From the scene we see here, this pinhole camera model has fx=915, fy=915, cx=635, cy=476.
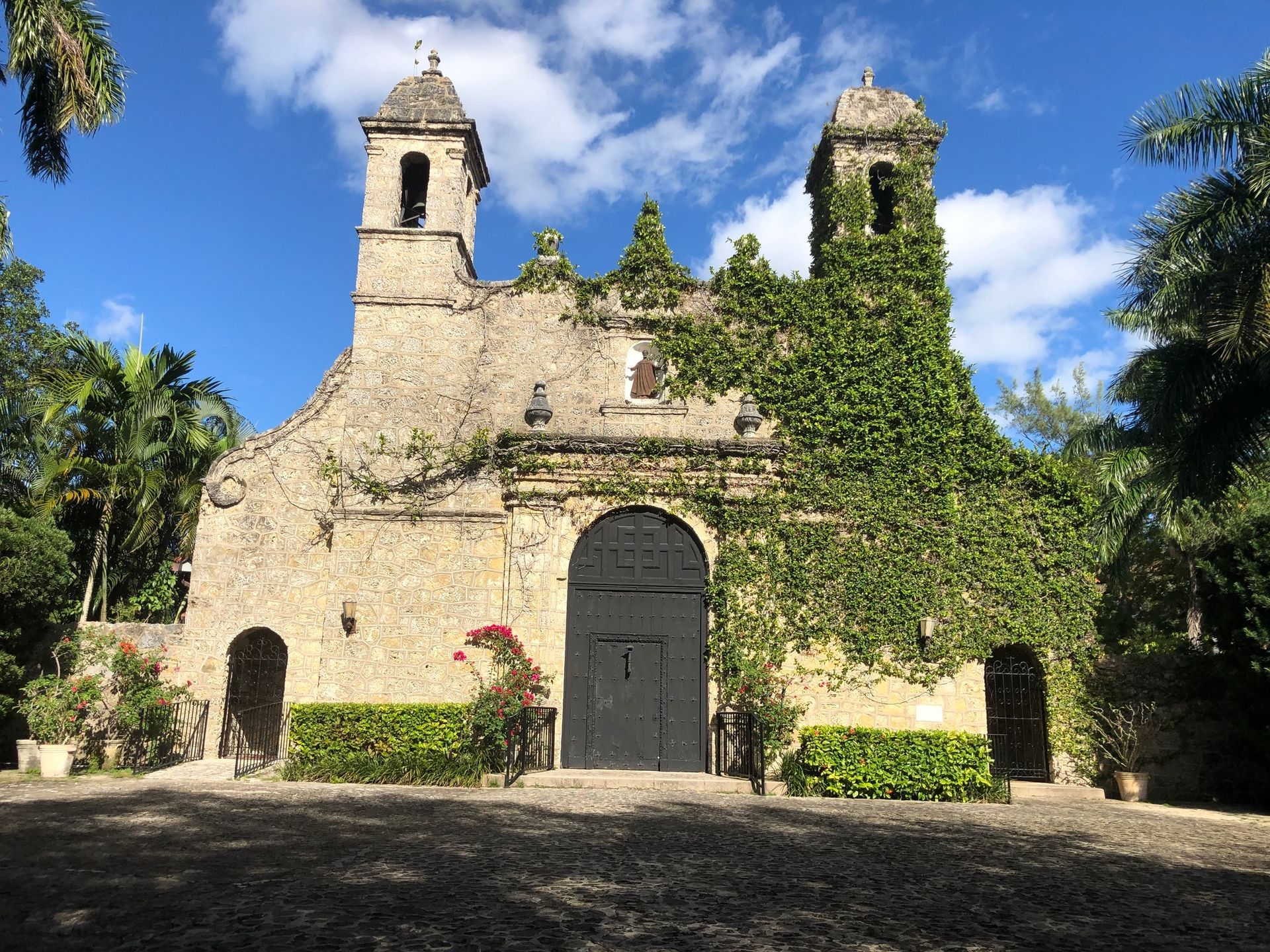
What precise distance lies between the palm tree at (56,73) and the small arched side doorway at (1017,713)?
14985 mm

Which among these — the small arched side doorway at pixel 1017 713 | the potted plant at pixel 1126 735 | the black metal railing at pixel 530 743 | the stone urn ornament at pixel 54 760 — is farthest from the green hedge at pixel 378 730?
the potted plant at pixel 1126 735

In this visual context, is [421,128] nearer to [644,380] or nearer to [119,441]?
[644,380]

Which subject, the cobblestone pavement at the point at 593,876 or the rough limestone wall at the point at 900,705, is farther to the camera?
the rough limestone wall at the point at 900,705

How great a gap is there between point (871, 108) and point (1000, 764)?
12071 millimetres

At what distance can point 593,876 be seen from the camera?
265 inches

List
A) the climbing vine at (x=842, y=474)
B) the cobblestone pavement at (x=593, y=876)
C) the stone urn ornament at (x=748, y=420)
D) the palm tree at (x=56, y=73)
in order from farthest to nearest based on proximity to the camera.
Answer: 1. the stone urn ornament at (x=748, y=420)
2. the climbing vine at (x=842, y=474)
3. the palm tree at (x=56, y=73)
4. the cobblestone pavement at (x=593, y=876)

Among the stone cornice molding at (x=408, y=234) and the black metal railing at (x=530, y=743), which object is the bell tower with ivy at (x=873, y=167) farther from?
the black metal railing at (x=530, y=743)

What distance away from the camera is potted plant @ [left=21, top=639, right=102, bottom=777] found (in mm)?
13055

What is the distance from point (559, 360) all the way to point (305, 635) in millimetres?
6161

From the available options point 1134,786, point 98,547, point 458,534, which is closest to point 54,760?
point 98,547

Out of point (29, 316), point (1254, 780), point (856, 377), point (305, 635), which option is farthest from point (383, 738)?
point (29, 316)

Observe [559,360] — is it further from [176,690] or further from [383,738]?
[176,690]

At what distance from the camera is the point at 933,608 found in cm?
1459

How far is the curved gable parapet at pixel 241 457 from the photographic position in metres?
15.1
